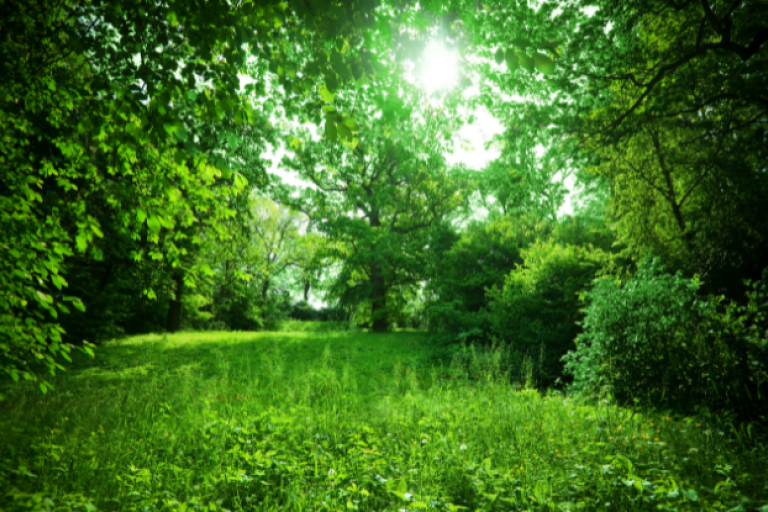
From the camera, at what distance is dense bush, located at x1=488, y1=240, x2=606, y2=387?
9.92 meters

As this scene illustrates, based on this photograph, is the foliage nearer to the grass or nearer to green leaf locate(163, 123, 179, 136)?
the grass

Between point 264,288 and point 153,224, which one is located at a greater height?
point 264,288

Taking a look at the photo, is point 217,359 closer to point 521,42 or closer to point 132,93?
point 132,93

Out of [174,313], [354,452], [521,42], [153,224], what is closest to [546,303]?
[354,452]

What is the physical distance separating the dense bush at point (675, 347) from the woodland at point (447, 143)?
32 mm

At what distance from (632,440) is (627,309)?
2.71 meters

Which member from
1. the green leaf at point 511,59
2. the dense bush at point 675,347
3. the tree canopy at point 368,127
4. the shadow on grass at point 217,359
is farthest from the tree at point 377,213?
the green leaf at point 511,59

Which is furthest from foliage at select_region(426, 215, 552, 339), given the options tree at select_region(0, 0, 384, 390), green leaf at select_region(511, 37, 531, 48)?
green leaf at select_region(511, 37, 531, 48)

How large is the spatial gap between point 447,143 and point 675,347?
452cm

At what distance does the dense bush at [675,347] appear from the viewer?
4.69 m

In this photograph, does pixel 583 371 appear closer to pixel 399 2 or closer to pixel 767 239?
pixel 767 239

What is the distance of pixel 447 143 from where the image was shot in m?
6.04

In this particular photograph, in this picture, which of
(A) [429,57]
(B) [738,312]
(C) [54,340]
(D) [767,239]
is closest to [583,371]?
(B) [738,312]

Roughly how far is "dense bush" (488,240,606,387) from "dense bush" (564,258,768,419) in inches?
107
